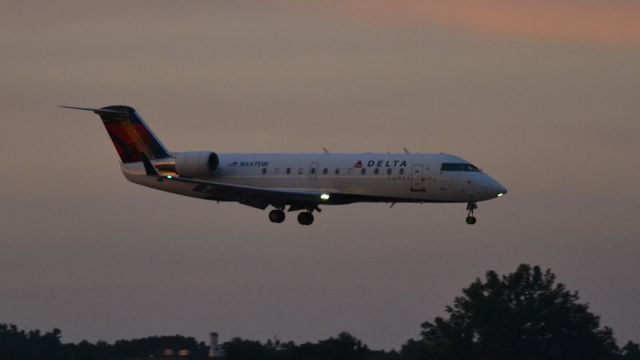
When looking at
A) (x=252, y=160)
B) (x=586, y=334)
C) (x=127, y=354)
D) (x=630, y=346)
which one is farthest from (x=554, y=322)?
(x=252, y=160)

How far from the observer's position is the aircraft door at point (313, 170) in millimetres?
72438

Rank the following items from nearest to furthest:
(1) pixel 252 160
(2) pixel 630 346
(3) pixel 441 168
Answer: (3) pixel 441 168 < (1) pixel 252 160 < (2) pixel 630 346

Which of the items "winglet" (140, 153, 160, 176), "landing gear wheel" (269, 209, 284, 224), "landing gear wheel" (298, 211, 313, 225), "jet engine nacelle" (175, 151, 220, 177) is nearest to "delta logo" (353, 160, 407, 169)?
"landing gear wheel" (298, 211, 313, 225)

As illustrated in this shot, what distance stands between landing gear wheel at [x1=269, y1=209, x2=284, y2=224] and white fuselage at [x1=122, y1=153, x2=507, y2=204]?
6.12 feet

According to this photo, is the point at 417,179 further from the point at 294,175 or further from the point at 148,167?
the point at 148,167

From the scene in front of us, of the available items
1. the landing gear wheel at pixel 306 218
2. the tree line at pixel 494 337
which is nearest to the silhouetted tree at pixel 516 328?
the tree line at pixel 494 337

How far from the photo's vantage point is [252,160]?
75.1 meters

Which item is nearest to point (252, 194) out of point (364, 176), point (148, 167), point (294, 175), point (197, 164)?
point (294, 175)

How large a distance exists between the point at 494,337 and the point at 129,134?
39467 millimetres

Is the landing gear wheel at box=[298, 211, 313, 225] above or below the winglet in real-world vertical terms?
below

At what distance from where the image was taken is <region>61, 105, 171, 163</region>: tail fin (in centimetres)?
7756

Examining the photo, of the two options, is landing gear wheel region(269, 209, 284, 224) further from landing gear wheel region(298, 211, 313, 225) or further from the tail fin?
the tail fin

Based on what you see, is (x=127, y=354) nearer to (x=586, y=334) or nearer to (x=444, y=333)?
(x=444, y=333)

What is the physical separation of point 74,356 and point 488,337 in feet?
89.8
